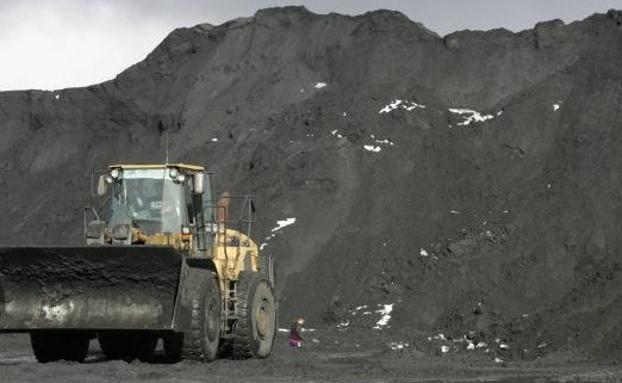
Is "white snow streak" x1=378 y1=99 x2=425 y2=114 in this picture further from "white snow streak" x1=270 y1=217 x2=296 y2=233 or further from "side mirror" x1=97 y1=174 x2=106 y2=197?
"side mirror" x1=97 y1=174 x2=106 y2=197

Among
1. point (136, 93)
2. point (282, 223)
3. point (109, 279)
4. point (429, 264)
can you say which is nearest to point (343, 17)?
point (136, 93)

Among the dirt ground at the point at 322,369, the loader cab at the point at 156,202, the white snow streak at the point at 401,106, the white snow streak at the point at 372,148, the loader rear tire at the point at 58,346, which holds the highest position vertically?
the white snow streak at the point at 401,106

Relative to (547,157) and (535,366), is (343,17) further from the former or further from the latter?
(535,366)

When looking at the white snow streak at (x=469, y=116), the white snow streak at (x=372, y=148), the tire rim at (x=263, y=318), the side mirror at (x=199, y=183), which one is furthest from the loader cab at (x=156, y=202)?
the white snow streak at (x=469, y=116)

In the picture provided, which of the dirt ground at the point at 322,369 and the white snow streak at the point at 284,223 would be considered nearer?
the dirt ground at the point at 322,369

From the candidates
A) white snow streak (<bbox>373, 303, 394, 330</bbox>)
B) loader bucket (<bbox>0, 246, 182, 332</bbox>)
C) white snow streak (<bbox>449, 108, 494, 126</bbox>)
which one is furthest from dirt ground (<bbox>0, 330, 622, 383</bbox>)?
white snow streak (<bbox>449, 108, 494, 126</bbox>)

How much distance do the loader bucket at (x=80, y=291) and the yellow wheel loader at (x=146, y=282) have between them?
0.01m

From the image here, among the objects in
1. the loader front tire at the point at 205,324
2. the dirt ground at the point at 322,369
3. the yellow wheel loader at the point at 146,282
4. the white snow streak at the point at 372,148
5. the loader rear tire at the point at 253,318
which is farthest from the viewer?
the white snow streak at the point at 372,148

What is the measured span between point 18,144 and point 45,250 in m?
28.3

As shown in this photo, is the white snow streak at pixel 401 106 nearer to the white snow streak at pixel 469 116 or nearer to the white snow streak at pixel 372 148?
the white snow streak at pixel 469 116

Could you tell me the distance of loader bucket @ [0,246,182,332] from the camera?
49.3 feet

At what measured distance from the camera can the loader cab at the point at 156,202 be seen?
53.8 feet

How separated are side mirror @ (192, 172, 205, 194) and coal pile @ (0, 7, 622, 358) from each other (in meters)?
7.42

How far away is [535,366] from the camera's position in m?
18.2
